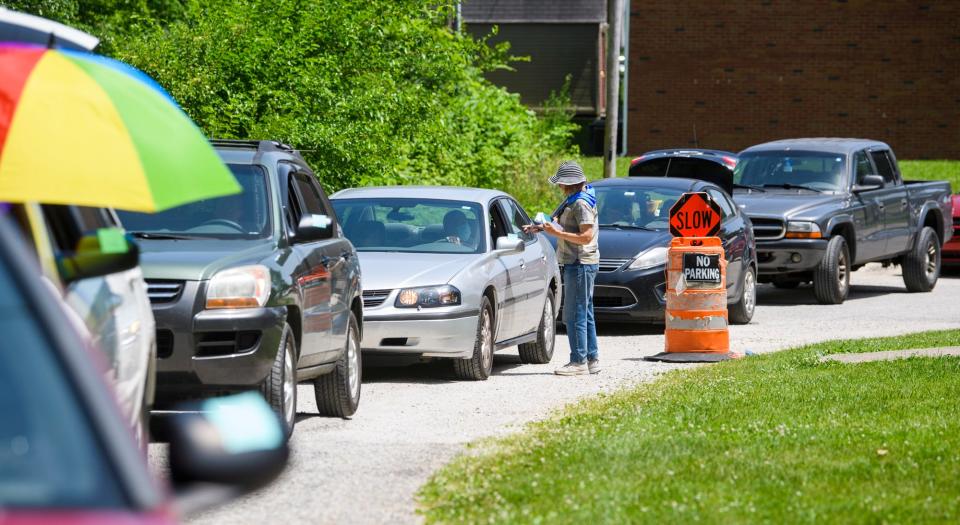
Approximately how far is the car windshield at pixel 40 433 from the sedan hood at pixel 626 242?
44.0 feet

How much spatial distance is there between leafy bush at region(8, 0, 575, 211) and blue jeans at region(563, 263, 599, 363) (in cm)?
445

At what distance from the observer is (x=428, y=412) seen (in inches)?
415

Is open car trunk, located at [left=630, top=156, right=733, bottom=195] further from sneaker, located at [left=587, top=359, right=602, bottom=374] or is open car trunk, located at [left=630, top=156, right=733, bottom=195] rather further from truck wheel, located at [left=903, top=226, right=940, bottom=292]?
sneaker, located at [left=587, top=359, right=602, bottom=374]

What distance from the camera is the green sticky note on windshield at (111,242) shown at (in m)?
5.18

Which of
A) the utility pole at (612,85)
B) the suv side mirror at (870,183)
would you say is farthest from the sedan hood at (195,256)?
the utility pole at (612,85)

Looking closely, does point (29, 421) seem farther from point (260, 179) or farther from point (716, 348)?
point (716, 348)

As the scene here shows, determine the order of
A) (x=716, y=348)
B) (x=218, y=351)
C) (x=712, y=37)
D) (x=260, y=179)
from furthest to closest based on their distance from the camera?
1. (x=712, y=37)
2. (x=716, y=348)
3. (x=260, y=179)
4. (x=218, y=351)

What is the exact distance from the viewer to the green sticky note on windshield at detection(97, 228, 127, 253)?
518 cm

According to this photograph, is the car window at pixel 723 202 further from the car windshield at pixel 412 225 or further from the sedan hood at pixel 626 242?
the car windshield at pixel 412 225

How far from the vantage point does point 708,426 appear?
29.3ft

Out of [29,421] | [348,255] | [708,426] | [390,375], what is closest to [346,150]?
[390,375]

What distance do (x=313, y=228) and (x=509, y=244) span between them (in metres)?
4.03

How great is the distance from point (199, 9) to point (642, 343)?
21.5 ft

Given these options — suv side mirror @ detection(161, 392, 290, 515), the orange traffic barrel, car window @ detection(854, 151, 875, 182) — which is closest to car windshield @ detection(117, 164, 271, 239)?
the orange traffic barrel
